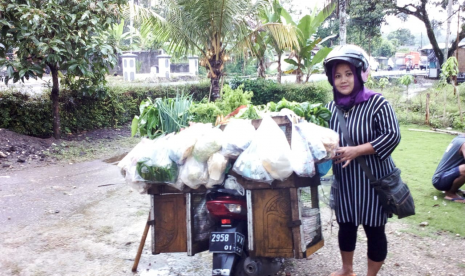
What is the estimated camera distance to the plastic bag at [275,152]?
2.55 metres

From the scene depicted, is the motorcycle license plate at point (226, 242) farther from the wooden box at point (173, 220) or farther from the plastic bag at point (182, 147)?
the plastic bag at point (182, 147)

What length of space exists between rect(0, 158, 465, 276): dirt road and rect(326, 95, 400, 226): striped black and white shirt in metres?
0.91

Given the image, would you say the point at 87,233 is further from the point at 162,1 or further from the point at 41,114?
the point at 162,1

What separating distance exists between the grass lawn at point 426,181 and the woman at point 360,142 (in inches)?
72.1

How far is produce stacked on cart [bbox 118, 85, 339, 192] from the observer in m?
2.60

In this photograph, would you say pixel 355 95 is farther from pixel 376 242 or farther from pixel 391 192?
pixel 376 242

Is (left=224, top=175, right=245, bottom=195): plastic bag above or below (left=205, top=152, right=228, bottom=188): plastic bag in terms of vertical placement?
below

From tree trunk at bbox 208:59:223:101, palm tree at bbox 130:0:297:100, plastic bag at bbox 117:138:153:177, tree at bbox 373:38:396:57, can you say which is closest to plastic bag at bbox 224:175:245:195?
plastic bag at bbox 117:138:153:177

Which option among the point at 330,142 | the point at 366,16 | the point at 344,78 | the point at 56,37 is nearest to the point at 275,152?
the point at 330,142

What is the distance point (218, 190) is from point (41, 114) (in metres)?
7.23

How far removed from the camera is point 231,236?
2869 millimetres

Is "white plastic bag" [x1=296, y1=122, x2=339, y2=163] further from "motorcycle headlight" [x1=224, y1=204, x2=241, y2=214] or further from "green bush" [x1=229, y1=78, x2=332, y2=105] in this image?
"green bush" [x1=229, y1=78, x2=332, y2=105]

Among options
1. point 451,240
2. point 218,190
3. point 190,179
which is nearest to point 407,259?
point 451,240

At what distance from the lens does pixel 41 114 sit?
8.91 meters
